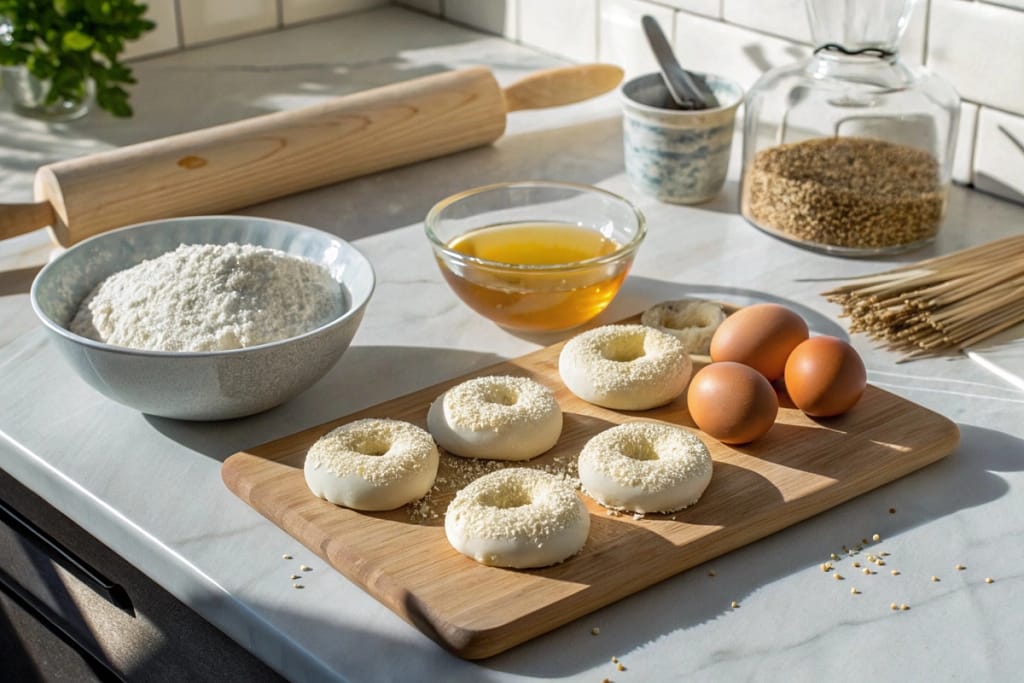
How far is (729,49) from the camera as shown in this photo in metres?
1.64

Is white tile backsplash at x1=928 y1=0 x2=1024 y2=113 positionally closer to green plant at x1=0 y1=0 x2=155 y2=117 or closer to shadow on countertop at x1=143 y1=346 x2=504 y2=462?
shadow on countertop at x1=143 y1=346 x2=504 y2=462

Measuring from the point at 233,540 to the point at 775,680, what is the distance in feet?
1.28

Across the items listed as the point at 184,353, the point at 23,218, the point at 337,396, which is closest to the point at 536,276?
the point at 337,396

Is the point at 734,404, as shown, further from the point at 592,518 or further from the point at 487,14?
the point at 487,14

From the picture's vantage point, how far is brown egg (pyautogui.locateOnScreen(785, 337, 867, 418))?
3.14 feet

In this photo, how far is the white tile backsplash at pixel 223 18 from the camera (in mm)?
1973

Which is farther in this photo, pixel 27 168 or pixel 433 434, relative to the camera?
pixel 27 168

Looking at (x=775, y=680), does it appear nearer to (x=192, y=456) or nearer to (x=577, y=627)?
(x=577, y=627)

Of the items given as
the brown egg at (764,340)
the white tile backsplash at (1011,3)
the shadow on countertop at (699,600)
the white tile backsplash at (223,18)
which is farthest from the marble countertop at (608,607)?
the white tile backsplash at (223,18)

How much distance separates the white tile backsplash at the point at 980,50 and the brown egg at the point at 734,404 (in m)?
0.61

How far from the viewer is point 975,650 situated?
2.52 feet

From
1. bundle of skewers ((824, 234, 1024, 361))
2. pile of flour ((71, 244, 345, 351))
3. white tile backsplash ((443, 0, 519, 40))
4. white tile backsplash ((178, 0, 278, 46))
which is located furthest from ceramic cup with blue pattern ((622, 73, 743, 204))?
white tile backsplash ((178, 0, 278, 46))

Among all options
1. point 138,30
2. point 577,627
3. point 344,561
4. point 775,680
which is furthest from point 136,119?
point 775,680

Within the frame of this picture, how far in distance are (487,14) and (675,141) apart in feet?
2.51
